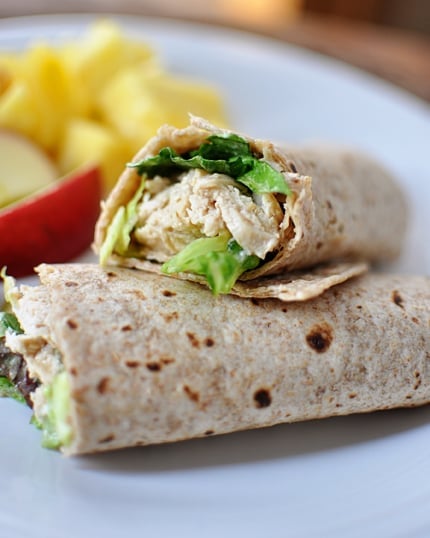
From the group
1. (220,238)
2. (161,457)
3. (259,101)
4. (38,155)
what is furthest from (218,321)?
(259,101)

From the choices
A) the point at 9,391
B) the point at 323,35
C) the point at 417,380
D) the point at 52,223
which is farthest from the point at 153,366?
the point at 323,35

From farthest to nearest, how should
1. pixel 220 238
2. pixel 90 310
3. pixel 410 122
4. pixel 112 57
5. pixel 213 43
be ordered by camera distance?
1. pixel 213 43
2. pixel 410 122
3. pixel 112 57
4. pixel 220 238
5. pixel 90 310

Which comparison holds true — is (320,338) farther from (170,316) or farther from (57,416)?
(57,416)

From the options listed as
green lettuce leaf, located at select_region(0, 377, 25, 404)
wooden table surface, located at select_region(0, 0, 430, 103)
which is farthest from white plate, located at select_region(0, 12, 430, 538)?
wooden table surface, located at select_region(0, 0, 430, 103)

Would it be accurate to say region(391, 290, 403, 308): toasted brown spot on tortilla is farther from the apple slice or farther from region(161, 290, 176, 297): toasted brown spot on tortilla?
the apple slice

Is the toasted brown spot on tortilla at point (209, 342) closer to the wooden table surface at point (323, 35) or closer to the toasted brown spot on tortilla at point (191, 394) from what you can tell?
the toasted brown spot on tortilla at point (191, 394)

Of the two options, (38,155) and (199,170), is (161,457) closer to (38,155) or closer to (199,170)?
(199,170)
